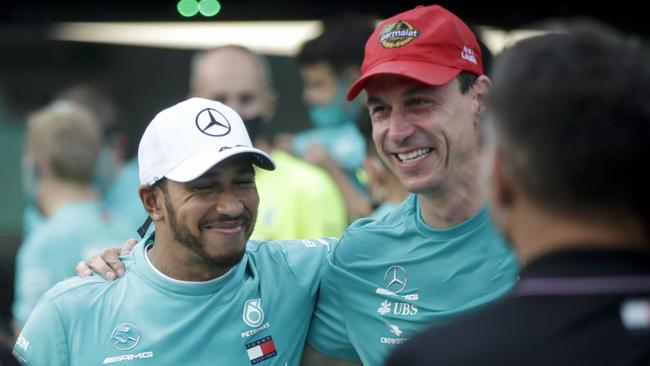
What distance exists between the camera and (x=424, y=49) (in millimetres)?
3221

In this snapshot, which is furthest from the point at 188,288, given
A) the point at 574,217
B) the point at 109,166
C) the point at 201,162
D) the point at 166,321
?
the point at 109,166

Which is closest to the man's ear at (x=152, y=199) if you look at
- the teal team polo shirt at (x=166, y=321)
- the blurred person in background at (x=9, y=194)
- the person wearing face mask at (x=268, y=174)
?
the teal team polo shirt at (x=166, y=321)

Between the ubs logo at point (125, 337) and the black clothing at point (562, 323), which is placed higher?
the black clothing at point (562, 323)

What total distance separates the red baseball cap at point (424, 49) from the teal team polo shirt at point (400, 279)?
412mm

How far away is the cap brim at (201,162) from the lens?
10.3 feet

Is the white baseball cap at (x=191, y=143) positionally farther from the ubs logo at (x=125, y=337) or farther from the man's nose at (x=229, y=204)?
the ubs logo at (x=125, y=337)

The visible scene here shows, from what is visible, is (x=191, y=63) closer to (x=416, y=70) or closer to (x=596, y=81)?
(x=416, y=70)

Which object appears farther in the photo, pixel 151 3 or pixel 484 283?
pixel 151 3

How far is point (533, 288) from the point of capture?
1.70 metres

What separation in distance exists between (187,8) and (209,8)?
14cm

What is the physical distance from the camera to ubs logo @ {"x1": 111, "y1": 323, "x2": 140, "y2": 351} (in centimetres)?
308

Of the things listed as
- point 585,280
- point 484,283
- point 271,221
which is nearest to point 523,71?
point 585,280

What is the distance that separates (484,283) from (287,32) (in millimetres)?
4402

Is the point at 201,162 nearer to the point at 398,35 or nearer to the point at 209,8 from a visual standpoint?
the point at 398,35
